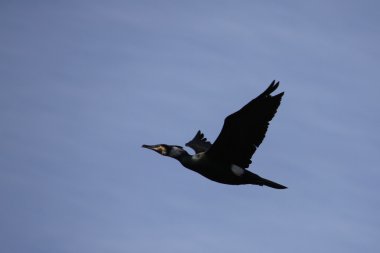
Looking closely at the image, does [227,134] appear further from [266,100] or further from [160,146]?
[160,146]

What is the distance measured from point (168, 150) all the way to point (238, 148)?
183 centimetres

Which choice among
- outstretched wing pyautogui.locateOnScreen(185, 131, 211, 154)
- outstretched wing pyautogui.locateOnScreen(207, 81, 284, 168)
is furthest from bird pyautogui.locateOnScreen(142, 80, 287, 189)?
outstretched wing pyautogui.locateOnScreen(185, 131, 211, 154)

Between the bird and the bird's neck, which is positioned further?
the bird's neck

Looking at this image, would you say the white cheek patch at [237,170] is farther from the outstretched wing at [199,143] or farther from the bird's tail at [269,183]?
the outstretched wing at [199,143]

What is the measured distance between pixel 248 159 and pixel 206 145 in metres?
Result: 3.53

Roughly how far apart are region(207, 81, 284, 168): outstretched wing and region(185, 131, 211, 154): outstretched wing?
2309 mm

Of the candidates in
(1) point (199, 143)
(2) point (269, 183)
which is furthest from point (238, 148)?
(1) point (199, 143)

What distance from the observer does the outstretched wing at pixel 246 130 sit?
50.3 ft

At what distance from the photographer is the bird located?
50.6 ft

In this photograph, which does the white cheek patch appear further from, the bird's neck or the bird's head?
the bird's head

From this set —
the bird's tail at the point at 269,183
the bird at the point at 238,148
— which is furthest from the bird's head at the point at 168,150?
the bird's tail at the point at 269,183

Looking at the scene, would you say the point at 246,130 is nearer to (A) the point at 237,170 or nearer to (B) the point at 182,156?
Result: (A) the point at 237,170

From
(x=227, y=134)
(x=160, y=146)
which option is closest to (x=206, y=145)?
(x=160, y=146)

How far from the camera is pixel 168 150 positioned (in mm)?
17203
